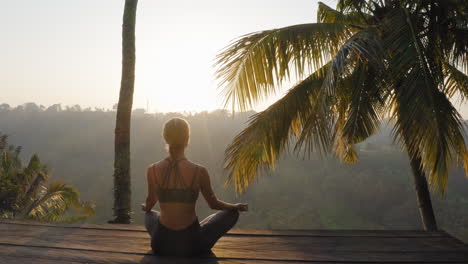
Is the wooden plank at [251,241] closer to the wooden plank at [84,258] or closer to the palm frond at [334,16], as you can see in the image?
the wooden plank at [84,258]

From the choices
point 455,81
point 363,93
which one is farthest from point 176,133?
point 455,81

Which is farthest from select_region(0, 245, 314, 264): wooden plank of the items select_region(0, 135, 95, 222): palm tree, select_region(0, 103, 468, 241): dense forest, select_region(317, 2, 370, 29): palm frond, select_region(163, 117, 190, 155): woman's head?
select_region(0, 103, 468, 241): dense forest

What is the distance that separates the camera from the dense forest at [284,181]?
2302 inches

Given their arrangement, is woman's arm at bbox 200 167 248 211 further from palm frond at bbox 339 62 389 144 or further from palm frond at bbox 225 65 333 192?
palm frond at bbox 339 62 389 144

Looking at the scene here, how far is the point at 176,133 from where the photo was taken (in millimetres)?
2830

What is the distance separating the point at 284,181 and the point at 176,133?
214ft

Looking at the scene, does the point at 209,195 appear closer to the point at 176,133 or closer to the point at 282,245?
the point at 176,133

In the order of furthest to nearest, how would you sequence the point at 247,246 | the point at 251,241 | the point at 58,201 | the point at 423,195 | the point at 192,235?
the point at 58,201 → the point at 423,195 → the point at 251,241 → the point at 247,246 → the point at 192,235

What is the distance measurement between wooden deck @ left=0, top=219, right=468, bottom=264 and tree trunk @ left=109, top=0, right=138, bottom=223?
1.74 metres

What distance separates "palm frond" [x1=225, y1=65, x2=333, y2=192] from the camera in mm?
4863

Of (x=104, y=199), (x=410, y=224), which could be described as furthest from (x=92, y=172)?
(x=410, y=224)

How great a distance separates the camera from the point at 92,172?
6938cm

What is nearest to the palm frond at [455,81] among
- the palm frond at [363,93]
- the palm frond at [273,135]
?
the palm frond at [363,93]

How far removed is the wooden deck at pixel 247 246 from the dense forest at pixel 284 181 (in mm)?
45085
